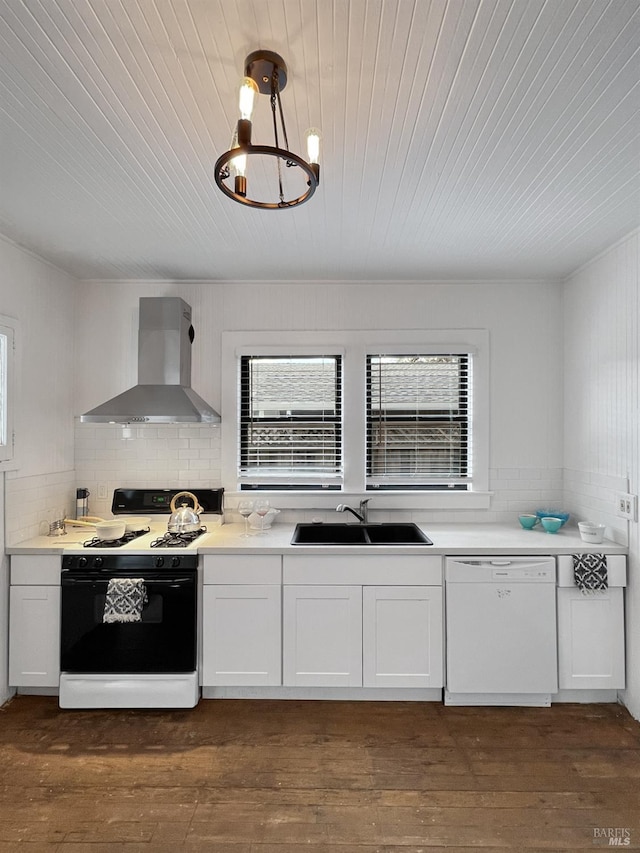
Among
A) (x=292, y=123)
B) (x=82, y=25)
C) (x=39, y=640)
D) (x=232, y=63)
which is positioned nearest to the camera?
(x=82, y=25)

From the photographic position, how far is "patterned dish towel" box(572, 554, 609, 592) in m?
2.70

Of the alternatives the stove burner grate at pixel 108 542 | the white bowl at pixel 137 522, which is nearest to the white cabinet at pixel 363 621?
the stove burner grate at pixel 108 542

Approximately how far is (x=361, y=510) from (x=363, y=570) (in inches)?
24.6

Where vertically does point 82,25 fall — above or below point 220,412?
above

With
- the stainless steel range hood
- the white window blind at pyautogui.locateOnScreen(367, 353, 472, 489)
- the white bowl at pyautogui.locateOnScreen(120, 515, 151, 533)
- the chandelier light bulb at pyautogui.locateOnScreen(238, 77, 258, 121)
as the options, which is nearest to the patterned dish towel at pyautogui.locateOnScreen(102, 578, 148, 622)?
the white bowl at pyautogui.locateOnScreen(120, 515, 151, 533)

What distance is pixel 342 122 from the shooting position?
5.62ft

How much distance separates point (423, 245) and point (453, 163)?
35.0 inches

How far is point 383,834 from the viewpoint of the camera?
6.20 feet

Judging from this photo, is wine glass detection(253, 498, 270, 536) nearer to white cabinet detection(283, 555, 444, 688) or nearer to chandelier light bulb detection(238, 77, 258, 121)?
white cabinet detection(283, 555, 444, 688)

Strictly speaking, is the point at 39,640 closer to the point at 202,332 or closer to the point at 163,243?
the point at 202,332

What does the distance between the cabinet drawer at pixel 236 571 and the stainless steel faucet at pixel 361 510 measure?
0.66 m

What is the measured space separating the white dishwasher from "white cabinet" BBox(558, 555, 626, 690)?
7 cm

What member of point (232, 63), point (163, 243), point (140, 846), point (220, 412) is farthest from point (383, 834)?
point (163, 243)

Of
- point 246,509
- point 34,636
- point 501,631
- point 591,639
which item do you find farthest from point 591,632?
point 34,636
